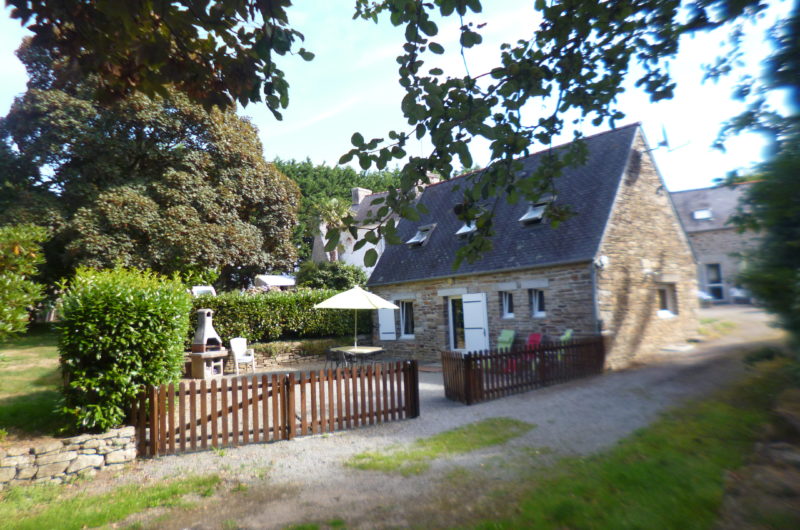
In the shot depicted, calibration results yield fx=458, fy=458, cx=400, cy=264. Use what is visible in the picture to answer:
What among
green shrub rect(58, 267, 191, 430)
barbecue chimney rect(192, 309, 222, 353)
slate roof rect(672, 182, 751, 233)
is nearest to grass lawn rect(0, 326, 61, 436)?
green shrub rect(58, 267, 191, 430)

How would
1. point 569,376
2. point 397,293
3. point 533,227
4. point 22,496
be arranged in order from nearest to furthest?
1. point 22,496
2. point 569,376
3. point 533,227
4. point 397,293

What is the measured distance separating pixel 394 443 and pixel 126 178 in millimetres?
17049

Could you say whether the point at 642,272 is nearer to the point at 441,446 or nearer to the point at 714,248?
the point at 714,248

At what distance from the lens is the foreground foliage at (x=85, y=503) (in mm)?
4242

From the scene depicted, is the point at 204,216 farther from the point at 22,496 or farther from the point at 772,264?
the point at 772,264

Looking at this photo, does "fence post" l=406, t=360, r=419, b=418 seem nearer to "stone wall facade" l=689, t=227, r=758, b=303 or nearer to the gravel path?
the gravel path

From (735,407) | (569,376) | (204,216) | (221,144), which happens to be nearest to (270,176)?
(221,144)

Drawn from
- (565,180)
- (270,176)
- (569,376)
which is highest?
(270,176)

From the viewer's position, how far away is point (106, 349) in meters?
6.07

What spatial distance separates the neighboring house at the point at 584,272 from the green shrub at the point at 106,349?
25.2ft

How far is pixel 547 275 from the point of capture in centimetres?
1280

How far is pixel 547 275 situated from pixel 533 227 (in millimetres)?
1950

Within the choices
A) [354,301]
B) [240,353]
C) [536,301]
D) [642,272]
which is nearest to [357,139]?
[354,301]

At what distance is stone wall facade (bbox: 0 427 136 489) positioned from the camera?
17.1 ft
